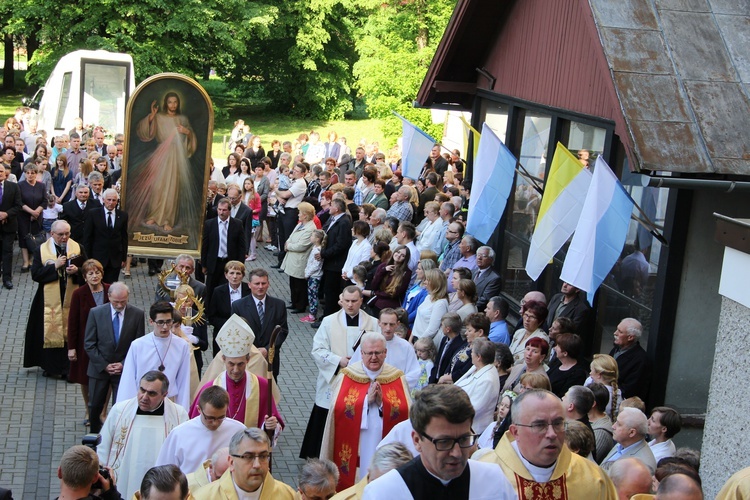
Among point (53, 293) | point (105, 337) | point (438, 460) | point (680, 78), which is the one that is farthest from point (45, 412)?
point (438, 460)

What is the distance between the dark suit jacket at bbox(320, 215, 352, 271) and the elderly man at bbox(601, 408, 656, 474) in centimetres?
830

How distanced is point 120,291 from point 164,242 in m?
5.70

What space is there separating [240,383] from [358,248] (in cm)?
630

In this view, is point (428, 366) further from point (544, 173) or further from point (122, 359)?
point (544, 173)

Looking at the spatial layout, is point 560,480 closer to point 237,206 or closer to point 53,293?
point 53,293

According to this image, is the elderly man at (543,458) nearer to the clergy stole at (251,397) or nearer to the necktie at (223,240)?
the clergy stole at (251,397)

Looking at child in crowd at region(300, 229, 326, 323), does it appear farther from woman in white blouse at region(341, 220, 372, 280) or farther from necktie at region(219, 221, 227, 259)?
necktie at region(219, 221, 227, 259)

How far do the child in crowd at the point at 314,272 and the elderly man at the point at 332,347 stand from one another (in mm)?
5463

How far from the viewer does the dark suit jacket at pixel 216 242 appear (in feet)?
47.7

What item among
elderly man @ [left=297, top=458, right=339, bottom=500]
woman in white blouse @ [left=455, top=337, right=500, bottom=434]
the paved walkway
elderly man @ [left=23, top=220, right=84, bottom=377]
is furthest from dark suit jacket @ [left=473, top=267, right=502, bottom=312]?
elderly man @ [left=297, top=458, right=339, bottom=500]

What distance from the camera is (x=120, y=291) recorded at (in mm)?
9648

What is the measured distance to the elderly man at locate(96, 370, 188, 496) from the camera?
7.45 meters

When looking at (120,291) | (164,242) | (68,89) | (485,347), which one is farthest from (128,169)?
(68,89)

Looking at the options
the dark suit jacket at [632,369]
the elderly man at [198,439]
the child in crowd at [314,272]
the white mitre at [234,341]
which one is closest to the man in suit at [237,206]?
the child in crowd at [314,272]
